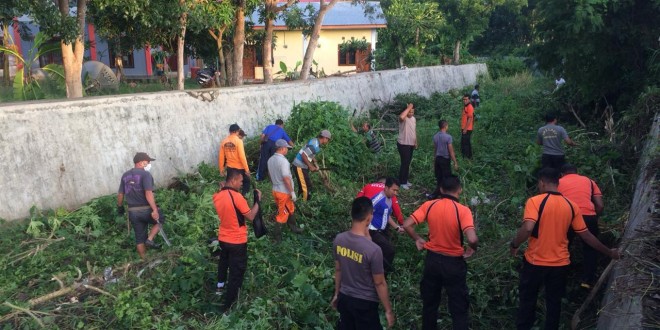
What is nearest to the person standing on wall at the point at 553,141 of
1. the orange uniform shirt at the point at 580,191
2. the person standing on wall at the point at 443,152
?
the person standing on wall at the point at 443,152

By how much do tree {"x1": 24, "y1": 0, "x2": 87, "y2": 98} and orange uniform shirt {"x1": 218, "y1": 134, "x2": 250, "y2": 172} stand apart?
471 cm

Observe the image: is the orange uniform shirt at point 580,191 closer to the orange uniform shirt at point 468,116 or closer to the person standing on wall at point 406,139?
the person standing on wall at point 406,139

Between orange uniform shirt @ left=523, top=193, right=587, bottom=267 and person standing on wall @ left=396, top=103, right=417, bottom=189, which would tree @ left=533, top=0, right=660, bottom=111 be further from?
orange uniform shirt @ left=523, top=193, right=587, bottom=267

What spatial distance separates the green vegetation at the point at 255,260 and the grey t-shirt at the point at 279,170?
77 centimetres

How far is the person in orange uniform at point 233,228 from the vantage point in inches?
230

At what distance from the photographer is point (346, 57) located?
3294cm

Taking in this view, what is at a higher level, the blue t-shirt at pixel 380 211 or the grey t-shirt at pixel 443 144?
the grey t-shirt at pixel 443 144

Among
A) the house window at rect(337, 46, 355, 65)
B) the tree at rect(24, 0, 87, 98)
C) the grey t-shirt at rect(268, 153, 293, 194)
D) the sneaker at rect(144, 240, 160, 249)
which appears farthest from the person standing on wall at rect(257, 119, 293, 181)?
the house window at rect(337, 46, 355, 65)

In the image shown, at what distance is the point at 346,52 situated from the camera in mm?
32594

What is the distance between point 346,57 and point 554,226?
28.8 meters

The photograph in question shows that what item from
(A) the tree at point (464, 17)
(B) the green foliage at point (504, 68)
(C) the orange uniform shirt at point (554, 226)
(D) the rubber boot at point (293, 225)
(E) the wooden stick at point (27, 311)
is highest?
(A) the tree at point (464, 17)

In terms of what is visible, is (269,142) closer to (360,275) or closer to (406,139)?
(406,139)

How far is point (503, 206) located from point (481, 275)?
2.85m

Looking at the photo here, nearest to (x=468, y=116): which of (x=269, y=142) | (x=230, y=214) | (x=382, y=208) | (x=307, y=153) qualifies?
(x=307, y=153)
